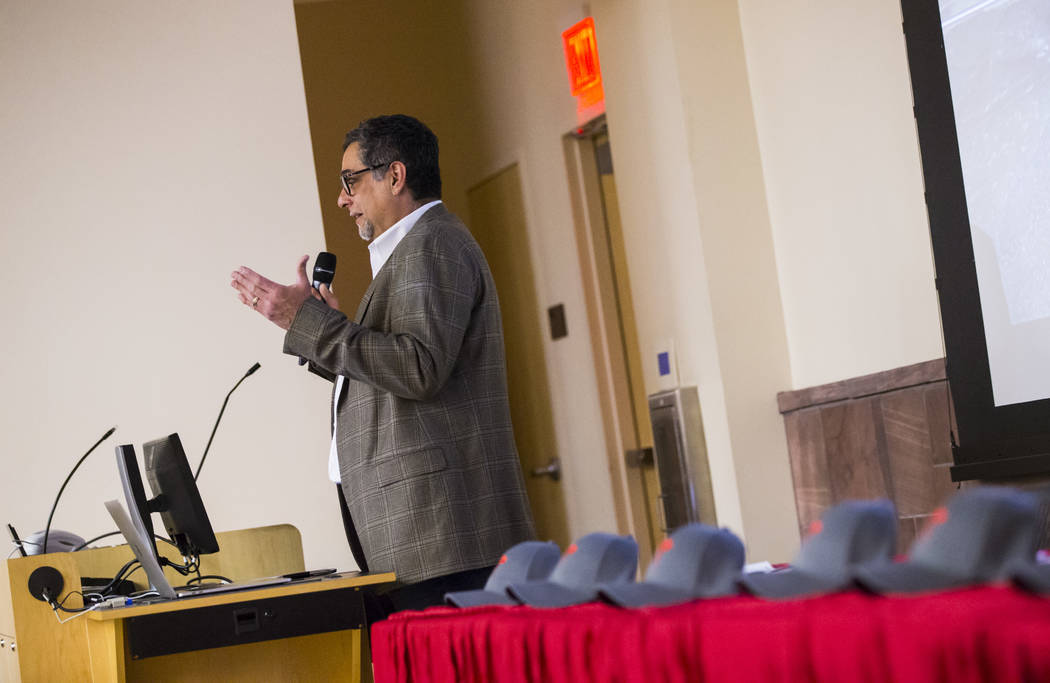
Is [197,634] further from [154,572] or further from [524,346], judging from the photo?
[524,346]

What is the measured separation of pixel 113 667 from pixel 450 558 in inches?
24.0

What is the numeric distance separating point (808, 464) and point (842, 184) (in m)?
0.79

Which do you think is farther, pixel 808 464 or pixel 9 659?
pixel 808 464

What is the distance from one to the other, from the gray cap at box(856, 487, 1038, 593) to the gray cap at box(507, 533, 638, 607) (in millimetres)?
268

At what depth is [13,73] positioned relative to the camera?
143 inches

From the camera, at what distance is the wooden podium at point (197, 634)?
2.04 meters

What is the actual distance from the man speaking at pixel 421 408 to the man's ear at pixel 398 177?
10 centimetres

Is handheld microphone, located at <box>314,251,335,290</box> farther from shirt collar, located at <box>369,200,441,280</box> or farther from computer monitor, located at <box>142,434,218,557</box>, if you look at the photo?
computer monitor, located at <box>142,434,218,557</box>

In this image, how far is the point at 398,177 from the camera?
2324 mm

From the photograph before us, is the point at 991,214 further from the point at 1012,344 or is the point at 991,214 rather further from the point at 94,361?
the point at 94,361

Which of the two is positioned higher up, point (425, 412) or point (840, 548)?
point (425, 412)

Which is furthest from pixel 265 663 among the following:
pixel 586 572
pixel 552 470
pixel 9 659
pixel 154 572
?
pixel 552 470

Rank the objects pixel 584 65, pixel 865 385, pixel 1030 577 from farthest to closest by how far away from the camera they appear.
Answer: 1. pixel 584 65
2. pixel 865 385
3. pixel 1030 577

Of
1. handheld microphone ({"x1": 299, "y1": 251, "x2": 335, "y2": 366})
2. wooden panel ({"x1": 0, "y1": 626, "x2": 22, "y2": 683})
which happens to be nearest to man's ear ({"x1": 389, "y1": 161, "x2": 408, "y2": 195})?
handheld microphone ({"x1": 299, "y1": 251, "x2": 335, "y2": 366})
